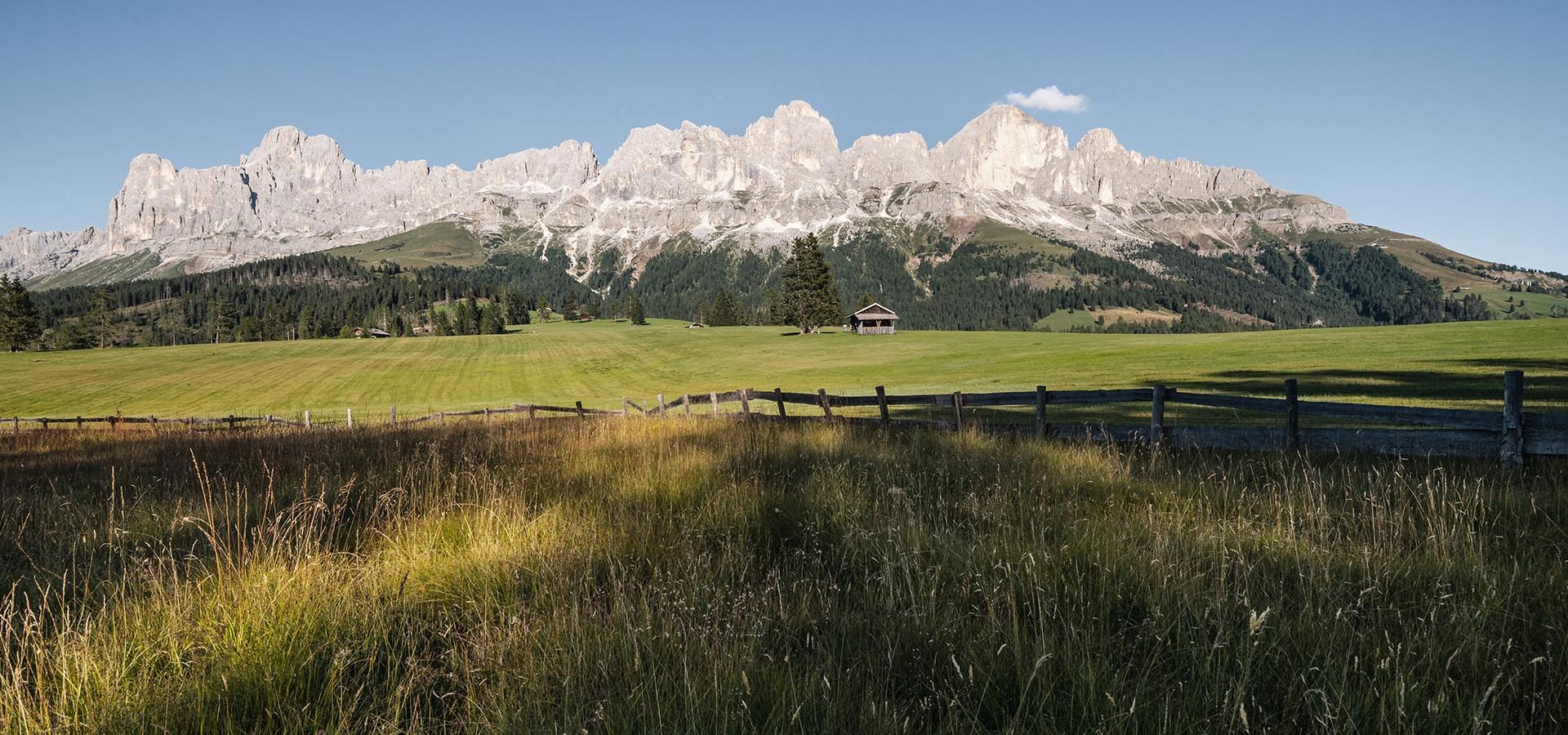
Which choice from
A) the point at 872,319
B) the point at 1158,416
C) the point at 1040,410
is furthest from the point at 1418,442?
the point at 872,319

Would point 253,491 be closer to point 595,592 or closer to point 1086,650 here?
point 595,592

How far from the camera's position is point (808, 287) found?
302 ft

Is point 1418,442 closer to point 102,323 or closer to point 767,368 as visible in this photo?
point 767,368

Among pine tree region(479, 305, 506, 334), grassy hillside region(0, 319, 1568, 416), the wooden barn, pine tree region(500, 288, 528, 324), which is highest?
pine tree region(500, 288, 528, 324)

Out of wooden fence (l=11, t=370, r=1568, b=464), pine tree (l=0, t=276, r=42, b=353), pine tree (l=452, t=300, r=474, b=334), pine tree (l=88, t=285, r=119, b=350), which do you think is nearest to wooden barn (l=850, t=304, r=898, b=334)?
pine tree (l=452, t=300, r=474, b=334)

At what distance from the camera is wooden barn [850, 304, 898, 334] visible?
101 meters

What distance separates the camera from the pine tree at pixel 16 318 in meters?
98.9

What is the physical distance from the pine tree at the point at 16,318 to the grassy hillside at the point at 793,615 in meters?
144

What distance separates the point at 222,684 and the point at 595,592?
65.1 inches

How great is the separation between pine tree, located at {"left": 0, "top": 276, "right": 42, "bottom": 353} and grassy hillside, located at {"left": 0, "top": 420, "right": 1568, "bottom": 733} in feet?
471

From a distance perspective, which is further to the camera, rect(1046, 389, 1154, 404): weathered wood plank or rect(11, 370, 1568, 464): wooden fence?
rect(1046, 389, 1154, 404): weathered wood plank

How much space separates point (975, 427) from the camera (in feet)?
39.8

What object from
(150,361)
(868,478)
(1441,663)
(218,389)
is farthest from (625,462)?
(150,361)

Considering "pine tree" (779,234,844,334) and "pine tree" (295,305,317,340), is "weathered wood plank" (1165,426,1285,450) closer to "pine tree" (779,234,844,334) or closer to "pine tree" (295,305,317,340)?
"pine tree" (779,234,844,334)
